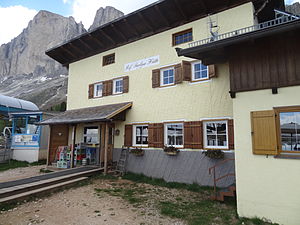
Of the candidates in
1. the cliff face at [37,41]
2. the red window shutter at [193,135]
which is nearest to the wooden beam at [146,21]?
the red window shutter at [193,135]

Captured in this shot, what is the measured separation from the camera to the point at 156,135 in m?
8.79

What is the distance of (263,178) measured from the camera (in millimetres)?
4520

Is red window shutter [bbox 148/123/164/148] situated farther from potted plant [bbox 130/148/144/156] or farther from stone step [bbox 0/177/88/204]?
stone step [bbox 0/177/88/204]

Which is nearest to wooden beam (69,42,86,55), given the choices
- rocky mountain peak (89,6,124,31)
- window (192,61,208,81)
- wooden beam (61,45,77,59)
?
wooden beam (61,45,77,59)

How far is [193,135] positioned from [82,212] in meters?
4.78

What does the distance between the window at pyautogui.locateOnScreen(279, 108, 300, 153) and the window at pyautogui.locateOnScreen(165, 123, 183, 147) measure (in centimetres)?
409

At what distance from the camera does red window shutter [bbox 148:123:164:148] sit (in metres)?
8.63

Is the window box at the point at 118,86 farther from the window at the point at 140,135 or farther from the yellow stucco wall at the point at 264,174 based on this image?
the yellow stucco wall at the point at 264,174

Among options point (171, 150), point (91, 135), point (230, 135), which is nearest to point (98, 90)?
point (91, 135)

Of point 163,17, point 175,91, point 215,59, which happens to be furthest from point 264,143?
point 163,17

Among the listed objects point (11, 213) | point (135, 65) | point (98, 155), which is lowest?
point (11, 213)

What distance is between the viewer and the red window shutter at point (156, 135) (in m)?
8.63

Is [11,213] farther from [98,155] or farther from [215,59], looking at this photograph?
[215,59]

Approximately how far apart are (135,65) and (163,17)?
106 inches
